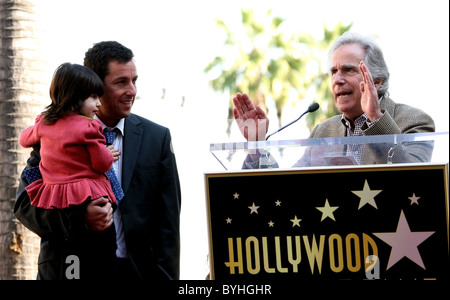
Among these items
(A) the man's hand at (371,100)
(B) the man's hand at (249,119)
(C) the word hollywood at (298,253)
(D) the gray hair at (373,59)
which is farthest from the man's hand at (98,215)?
(D) the gray hair at (373,59)

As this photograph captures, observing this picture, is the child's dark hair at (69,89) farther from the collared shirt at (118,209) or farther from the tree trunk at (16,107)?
the tree trunk at (16,107)

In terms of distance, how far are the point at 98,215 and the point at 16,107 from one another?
10.8ft

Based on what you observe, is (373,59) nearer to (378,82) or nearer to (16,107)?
(378,82)

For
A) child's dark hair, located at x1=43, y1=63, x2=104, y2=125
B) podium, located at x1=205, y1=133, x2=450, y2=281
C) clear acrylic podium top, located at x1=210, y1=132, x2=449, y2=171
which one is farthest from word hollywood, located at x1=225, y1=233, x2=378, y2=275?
child's dark hair, located at x1=43, y1=63, x2=104, y2=125

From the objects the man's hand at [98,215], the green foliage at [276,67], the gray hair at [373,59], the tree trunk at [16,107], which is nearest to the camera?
the man's hand at [98,215]

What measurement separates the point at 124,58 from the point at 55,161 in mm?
731

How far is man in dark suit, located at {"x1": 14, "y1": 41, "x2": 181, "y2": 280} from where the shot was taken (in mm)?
3684

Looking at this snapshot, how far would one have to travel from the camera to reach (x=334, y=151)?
279 cm

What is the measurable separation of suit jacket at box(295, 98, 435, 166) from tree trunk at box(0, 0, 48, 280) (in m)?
3.34

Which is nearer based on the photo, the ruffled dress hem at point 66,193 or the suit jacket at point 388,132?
the suit jacket at point 388,132

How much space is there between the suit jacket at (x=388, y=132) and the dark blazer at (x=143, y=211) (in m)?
0.84

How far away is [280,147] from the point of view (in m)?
2.84

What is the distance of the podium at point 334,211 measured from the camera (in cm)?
262
